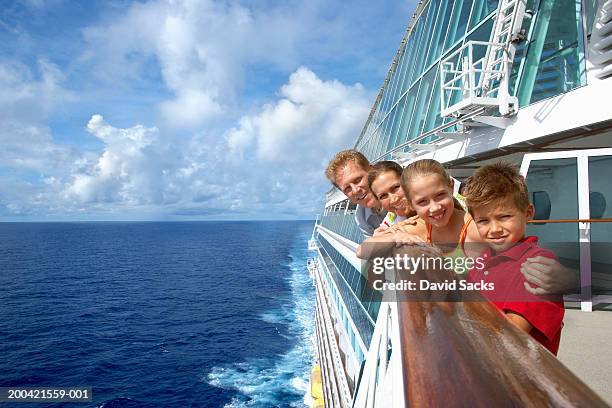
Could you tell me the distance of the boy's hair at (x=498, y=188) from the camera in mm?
2225

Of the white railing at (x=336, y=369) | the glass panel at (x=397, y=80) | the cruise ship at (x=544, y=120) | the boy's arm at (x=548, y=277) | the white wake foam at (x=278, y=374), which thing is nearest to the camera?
the boy's arm at (x=548, y=277)

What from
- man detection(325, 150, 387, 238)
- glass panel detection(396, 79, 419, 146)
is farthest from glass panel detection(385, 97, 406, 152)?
man detection(325, 150, 387, 238)

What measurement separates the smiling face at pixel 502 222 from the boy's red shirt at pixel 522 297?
0.08 meters

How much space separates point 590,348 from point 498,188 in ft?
12.2

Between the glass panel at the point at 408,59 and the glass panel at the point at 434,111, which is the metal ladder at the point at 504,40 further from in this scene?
the glass panel at the point at 408,59

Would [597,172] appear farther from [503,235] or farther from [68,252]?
[68,252]

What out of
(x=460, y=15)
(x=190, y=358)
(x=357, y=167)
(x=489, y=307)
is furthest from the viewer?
(x=190, y=358)

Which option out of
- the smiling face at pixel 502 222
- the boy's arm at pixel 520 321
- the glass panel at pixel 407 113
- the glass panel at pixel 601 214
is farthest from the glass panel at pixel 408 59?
the boy's arm at pixel 520 321

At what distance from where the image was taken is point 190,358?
29.7 meters

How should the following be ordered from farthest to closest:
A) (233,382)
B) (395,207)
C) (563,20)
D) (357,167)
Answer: (233,382) → (563,20) → (357,167) → (395,207)

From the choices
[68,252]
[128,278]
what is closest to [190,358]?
[128,278]

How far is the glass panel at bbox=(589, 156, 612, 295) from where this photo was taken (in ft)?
19.3

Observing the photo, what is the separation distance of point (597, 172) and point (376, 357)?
19.2ft

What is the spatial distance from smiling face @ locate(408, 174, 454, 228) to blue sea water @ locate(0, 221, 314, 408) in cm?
2177
